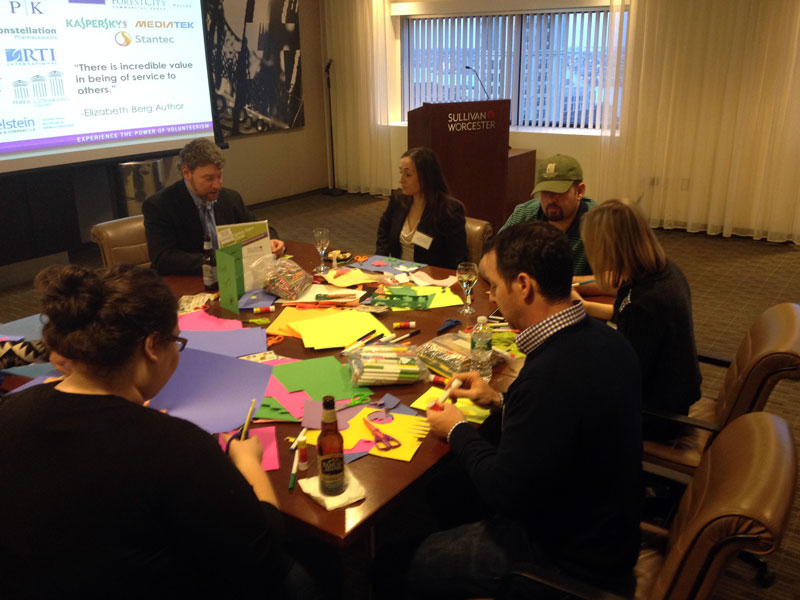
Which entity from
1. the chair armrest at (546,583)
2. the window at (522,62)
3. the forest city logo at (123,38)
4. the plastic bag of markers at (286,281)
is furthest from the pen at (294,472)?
the window at (522,62)

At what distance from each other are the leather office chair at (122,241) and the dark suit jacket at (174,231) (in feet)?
0.54

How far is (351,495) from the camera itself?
1354mm

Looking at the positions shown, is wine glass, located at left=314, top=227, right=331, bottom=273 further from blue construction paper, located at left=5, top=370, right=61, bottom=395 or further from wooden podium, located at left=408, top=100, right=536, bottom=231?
wooden podium, located at left=408, top=100, right=536, bottom=231

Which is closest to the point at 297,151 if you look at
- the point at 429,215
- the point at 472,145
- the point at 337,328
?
the point at 472,145

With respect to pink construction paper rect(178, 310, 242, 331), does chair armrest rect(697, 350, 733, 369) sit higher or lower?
lower

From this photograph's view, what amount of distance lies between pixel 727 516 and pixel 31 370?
70.2 inches

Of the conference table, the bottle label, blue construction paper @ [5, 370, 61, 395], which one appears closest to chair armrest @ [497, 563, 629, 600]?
the conference table

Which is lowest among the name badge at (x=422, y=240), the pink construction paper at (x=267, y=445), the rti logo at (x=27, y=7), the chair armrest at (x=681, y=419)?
the chair armrest at (x=681, y=419)

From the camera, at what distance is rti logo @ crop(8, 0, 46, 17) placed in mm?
4520

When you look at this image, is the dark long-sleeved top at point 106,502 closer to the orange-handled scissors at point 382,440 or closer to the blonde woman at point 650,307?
the orange-handled scissors at point 382,440

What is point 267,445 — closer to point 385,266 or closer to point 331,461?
point 331,461

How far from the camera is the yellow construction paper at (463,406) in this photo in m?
1.66

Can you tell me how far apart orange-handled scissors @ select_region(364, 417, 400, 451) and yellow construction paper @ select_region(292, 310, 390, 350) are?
A: 1.67ft

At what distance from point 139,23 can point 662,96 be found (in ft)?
14.8
